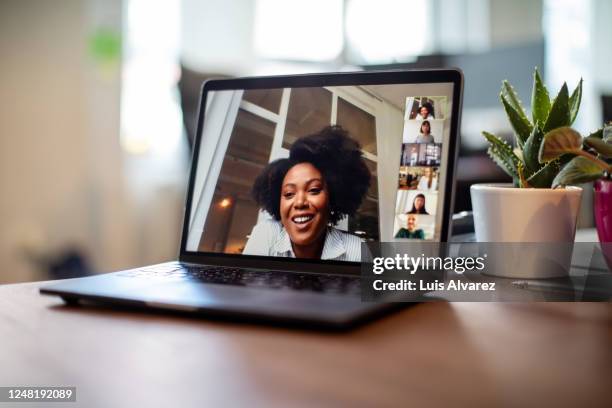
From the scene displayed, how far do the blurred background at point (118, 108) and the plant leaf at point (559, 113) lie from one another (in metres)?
1.09

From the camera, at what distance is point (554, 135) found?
0.61 meters

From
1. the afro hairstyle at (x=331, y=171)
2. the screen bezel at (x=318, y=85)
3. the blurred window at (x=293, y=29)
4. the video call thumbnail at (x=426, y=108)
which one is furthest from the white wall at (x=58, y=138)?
the video call thumbnail at (x=426, y=108)

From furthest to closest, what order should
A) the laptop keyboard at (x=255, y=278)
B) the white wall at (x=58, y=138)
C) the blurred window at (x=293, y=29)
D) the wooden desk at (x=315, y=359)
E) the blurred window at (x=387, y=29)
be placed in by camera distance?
1. the blurred window at (x=387, y=29)
2. the blurred window at (x=293, y=29)
3. the white wall at (x=58, y=138)
4. the laptop keyboard at (x=255, y=278)
5. the wooden desk at (x=315, y=359)

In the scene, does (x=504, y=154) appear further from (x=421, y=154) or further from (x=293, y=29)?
(x=293, y=29)

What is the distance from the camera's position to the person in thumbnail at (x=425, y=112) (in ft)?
2.29

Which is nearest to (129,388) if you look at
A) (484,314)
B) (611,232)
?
(484,314)

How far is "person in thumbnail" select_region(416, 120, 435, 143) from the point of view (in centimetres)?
69

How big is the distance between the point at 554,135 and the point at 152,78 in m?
2.26

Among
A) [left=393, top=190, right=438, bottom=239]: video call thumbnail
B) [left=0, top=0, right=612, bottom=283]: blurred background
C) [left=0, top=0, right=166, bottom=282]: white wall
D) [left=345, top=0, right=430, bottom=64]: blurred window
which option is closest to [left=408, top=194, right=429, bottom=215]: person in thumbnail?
[left=393, top=190, right=438, bottom=239]: video call thumbnail

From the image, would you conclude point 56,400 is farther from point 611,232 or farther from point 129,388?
point 611,232

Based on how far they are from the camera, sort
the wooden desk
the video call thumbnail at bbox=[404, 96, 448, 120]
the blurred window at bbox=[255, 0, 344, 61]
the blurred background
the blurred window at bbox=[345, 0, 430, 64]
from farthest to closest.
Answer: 1. the blurred window at bbox=[345, 0, 430, 64]
2. the blurred window at bbox=[255, 0, 344, 61]
3. the blurred background
4. the video call thumbnail at bbox=[404, 96, 448, 120]
5. the wooden desk

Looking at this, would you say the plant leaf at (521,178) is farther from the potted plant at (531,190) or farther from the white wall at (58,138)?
the white wall at (58,138)

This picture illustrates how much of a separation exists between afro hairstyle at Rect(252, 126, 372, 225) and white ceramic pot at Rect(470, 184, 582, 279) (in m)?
0.15

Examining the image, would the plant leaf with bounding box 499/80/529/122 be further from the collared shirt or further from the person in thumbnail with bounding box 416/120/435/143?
the collared shirt
